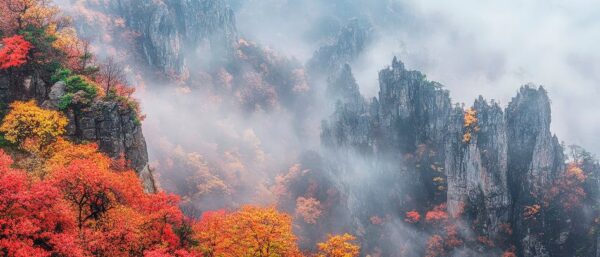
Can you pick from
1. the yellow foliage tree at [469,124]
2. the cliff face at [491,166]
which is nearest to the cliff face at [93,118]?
the cliff face at [491,166]

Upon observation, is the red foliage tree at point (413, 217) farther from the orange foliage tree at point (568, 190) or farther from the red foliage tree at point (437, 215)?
the orange foliage tree at point (568, 190)

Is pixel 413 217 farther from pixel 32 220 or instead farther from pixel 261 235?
pixel 32 220

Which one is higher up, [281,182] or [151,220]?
[281,182]

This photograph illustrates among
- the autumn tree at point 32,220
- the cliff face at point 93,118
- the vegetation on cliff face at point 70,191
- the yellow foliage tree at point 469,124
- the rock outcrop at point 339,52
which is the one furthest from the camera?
the rock outcrop at point 339,52

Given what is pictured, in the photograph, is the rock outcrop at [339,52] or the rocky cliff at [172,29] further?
the rock outcrop at [339,52]

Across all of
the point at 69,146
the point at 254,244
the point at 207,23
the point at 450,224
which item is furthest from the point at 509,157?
the point at 207,23

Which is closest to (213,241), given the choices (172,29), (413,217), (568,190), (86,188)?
(86,188)

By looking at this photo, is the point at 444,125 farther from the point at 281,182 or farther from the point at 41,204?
the point at 41,204
